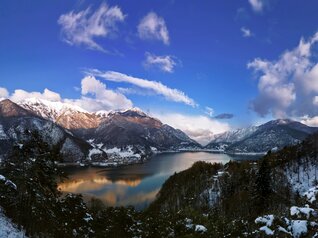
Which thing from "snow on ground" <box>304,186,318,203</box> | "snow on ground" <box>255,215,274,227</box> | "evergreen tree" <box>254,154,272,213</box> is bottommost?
"evergreen tree" <box>254,154,272,213</box>

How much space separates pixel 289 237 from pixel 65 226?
→ 20.0 m

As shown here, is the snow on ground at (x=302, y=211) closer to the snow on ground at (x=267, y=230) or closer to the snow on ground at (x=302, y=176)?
the snow on ground at (x=267, y=230)

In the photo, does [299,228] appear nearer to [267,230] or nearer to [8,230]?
[267,230]

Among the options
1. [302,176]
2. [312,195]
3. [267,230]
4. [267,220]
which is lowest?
[302,176]

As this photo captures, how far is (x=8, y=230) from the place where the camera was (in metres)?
20.4

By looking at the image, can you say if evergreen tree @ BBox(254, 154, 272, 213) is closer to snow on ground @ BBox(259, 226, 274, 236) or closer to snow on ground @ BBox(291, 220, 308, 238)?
snow on ground @ BBox(259, 226, 274, 236)

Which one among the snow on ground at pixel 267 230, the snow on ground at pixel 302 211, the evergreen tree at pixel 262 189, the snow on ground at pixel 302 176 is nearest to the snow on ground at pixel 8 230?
the snow on ground at pixel 267 230

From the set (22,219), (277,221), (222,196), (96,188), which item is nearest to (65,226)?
(22,219)

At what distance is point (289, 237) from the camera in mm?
14875

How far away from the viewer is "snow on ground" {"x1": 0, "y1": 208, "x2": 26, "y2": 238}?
65.2 feet

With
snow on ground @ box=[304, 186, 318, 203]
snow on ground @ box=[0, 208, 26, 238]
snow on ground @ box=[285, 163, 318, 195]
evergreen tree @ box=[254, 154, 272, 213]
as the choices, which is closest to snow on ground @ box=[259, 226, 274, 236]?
snow on ground @ box=[304, 186, 318, 203]

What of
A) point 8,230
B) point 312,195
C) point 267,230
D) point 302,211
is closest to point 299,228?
point 302,211

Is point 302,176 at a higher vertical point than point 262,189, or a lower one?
lower

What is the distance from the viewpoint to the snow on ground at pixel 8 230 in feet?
65.2
